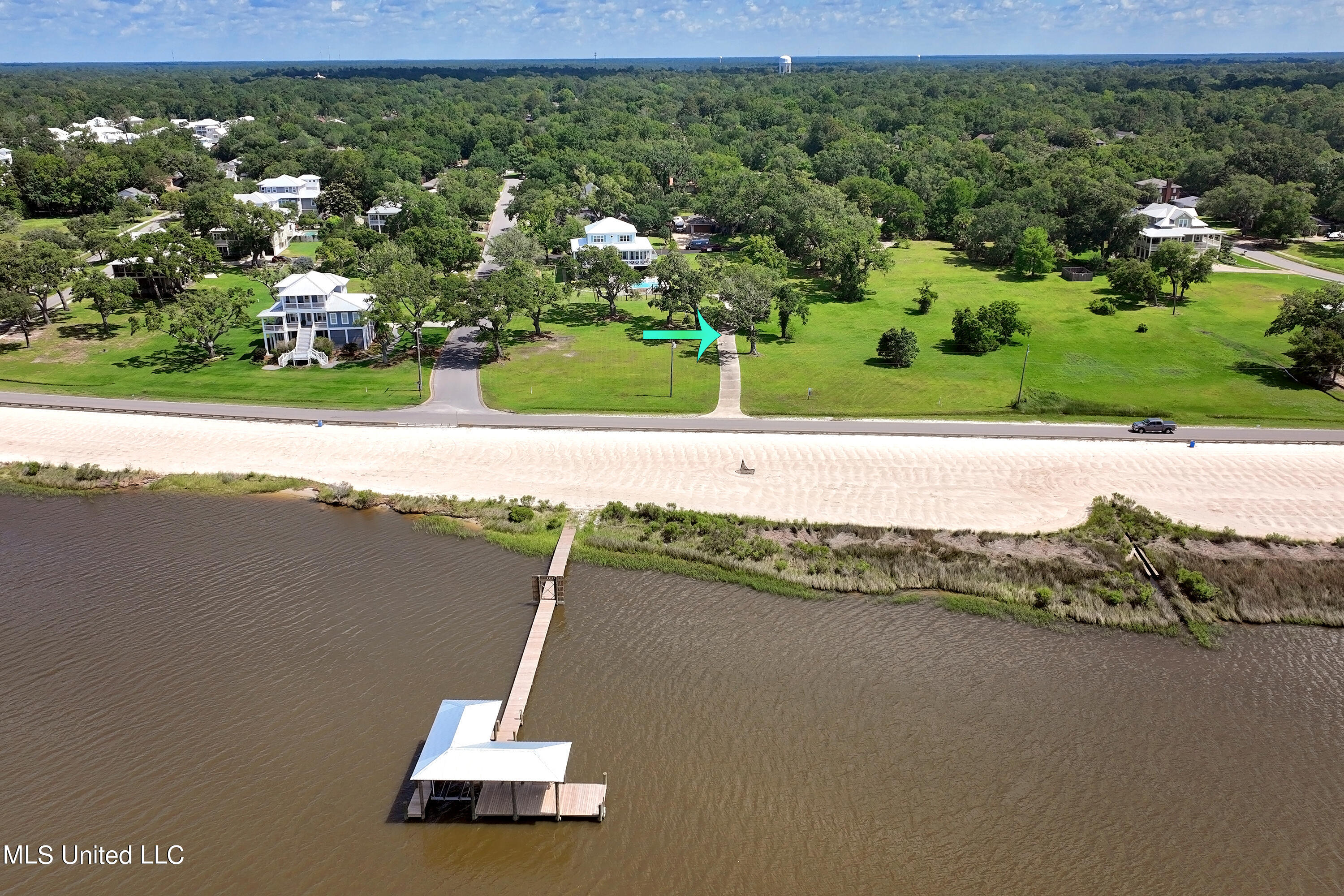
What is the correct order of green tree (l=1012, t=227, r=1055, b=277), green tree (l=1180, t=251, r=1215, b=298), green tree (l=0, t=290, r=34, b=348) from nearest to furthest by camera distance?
green tree (l=0, t=290, r=34, b=348) → green tree (l=1180, t=251, r=1215, b=298) → green tree (l=1012, t=227, r=1055, b=277)

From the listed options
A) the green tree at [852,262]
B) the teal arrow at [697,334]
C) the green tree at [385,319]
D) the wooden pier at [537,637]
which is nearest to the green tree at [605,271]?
the teal arrow at [697,334]

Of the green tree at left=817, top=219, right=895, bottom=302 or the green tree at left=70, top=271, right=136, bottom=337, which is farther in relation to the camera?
the green tree at left=817, top=219, right=895, bottom=302

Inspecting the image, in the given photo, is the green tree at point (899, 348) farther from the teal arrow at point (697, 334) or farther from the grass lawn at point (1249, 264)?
the grass lawn at point (1249, 264)

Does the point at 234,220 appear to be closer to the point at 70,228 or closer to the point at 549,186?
the point at 70,228

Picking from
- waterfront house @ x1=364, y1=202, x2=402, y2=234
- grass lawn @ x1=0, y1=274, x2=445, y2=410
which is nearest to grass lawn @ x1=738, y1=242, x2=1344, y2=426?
grass lawn @ x1=0, y1=274, x2=445, y2=410

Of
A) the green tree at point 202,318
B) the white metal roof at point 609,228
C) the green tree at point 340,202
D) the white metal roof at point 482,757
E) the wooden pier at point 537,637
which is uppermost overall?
the green tree at point 340,202

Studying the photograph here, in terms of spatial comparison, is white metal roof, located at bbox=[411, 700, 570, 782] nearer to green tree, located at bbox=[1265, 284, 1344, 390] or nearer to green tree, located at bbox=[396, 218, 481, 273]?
green tree, located at bbox=[1265, 284, 1344, 390]
